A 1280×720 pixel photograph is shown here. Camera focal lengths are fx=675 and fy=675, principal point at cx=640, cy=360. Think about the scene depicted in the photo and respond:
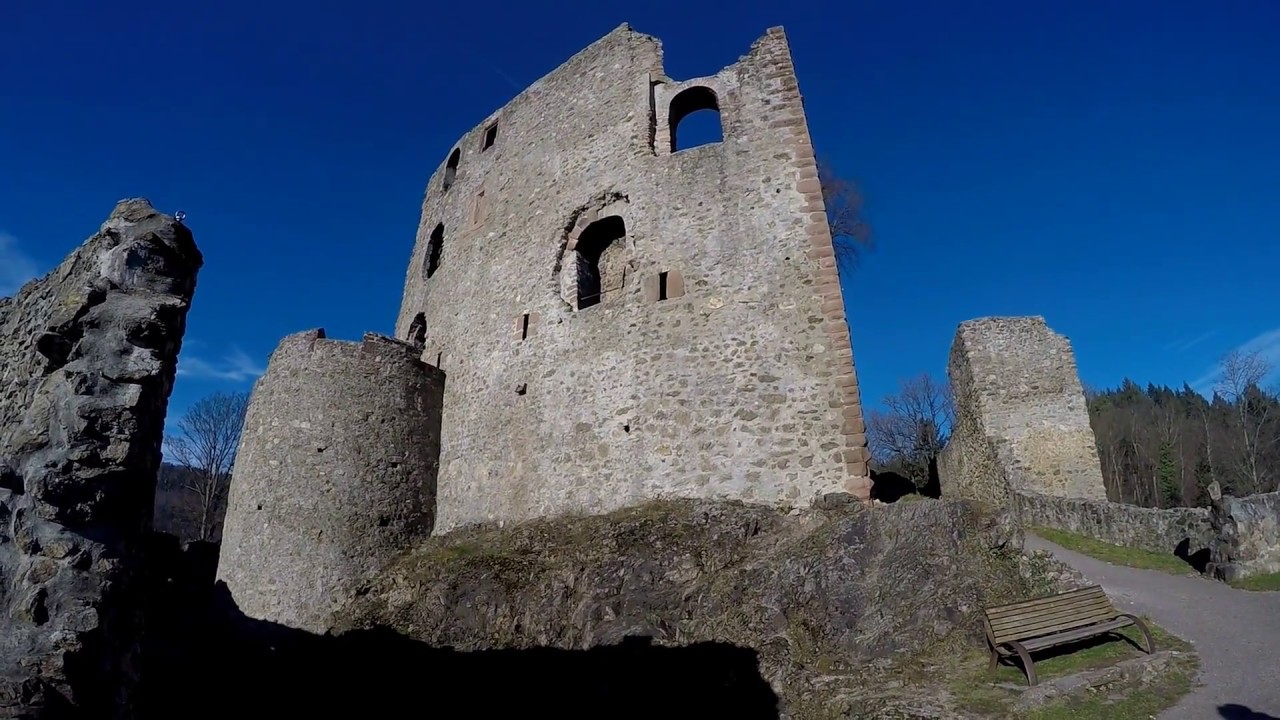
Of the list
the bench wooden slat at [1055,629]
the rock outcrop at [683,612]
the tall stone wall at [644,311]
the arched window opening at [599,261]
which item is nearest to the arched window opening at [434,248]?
the tall stone wall at [644,311]

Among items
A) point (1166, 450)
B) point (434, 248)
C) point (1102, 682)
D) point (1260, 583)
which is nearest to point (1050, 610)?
point (1102, 682)

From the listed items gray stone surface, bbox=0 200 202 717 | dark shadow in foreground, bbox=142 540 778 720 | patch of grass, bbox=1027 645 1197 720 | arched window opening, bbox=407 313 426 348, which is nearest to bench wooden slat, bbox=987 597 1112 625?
patch of grass, bbox=1027 645 1197 720

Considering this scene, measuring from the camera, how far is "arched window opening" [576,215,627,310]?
1309 centimetres

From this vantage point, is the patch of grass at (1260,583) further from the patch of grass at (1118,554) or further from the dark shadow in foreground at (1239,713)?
the dark shadow in foreground at (1239,713)

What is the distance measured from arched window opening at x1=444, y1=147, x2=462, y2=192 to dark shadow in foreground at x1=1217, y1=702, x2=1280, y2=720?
17.5 metres

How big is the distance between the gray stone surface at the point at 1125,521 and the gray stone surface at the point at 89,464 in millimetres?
13906

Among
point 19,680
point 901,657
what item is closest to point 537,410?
point 901,657

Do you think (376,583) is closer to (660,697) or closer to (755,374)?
(660,697)

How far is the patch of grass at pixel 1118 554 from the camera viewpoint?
1162 cm

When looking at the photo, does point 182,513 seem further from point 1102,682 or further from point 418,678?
point 1102,682

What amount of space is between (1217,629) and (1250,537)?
3.53 metres

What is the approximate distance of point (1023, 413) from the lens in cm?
1980

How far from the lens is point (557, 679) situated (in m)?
7.98

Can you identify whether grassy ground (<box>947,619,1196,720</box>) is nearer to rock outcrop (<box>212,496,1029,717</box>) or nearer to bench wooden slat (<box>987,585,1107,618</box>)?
bench wooden slat (<box>987,585,1107,618</box>)
